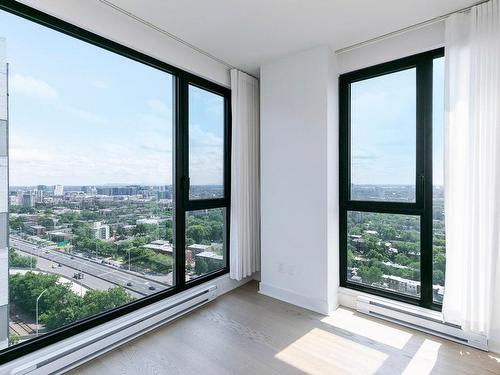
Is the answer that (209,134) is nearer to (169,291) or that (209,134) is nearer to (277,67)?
(277,67)

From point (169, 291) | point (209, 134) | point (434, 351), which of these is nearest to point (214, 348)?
point (169, 291)

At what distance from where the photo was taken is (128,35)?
2213mm

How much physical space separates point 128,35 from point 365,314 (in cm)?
344

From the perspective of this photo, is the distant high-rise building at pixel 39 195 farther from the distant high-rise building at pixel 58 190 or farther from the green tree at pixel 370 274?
the green tree at pixel 370 274

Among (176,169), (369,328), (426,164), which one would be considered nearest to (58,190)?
(176,169)

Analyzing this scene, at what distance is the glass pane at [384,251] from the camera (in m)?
2.50

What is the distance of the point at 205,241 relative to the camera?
3.07m

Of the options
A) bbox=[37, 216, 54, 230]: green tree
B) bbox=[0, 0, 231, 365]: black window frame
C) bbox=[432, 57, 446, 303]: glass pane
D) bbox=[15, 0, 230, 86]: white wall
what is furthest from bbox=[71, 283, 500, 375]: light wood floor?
bbox=[15, 0, 230, 86]: white wall

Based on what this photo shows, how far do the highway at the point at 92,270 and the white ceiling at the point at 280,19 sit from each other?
1.97 metres

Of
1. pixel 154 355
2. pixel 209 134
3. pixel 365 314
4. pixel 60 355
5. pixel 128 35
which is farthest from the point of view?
pixel 209 134

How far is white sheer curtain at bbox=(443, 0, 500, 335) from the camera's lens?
196cm

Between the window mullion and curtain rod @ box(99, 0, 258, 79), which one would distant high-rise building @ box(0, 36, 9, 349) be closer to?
curtain rod @ box(99, 0, 258, 79)

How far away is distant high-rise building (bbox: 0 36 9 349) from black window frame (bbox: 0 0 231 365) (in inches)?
7.3

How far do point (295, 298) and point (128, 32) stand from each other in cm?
306
